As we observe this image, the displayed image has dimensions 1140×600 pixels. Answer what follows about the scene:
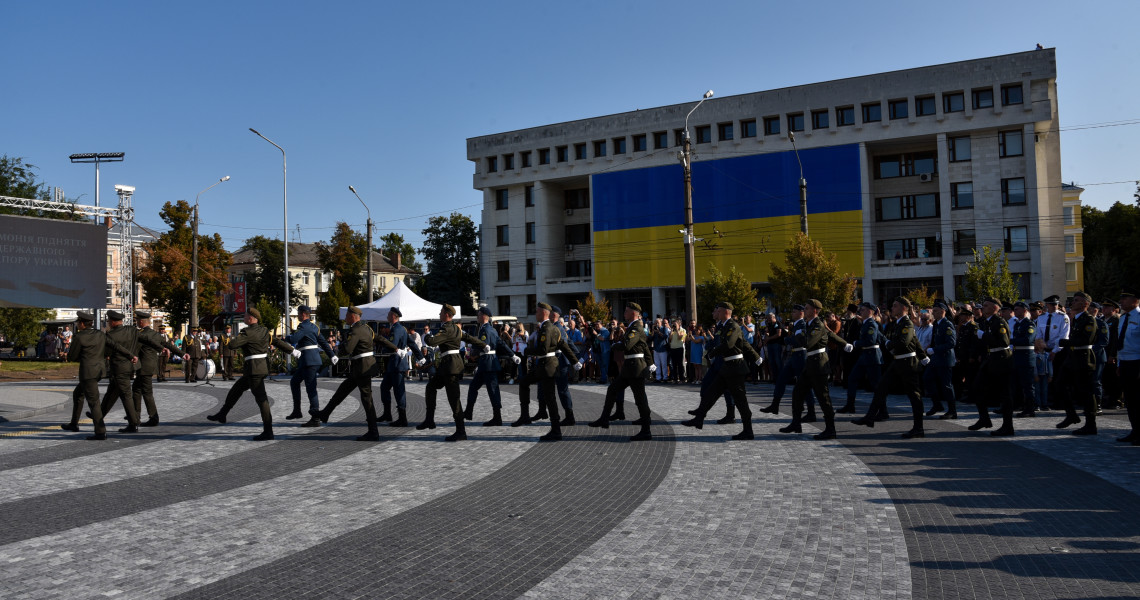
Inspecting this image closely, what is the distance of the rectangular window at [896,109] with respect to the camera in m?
53.8

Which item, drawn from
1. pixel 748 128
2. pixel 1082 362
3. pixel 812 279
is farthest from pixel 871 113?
pixel 1082 362

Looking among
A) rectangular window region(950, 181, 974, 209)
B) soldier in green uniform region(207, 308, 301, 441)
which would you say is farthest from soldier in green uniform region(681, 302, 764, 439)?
rectangular window region(950, 181, 974, 209)

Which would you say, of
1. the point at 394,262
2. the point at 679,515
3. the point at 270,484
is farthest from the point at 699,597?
the point at 394,262

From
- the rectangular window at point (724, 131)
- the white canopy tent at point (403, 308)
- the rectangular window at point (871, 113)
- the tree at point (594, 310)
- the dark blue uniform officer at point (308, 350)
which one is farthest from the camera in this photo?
the rectangular window at point (724, 131)

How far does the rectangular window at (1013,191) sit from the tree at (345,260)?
48.0 m

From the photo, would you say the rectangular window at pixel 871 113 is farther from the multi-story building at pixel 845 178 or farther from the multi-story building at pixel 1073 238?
the multi-story building at pixel 1073 238

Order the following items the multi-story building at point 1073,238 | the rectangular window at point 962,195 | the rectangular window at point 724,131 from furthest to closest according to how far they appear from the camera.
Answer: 1. the multi-story building at point 1073,238
2. the rectangular window at point 724,131
3. the rectangular window at point 962,195

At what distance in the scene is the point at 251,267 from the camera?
101 metres

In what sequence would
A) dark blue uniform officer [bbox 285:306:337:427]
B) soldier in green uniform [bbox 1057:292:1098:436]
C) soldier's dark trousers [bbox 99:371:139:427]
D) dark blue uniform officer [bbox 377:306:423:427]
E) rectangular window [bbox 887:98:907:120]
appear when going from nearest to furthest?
1. soldier in green uniform [bbox 1057:292:1098:436]
2. soldier's dark trousers [bbox 99:371:139:427]
3. dark blue uniform officer [bbox 377:306:423:427]
4. dark blue uniform officer [bbox 285:306:337:427]
5. rectangular window [bbox 887:98:907:120]

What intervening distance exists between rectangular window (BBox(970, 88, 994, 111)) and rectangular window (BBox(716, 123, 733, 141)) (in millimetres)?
15558

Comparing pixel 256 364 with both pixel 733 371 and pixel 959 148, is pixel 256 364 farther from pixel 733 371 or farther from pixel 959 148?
pixel 959 148

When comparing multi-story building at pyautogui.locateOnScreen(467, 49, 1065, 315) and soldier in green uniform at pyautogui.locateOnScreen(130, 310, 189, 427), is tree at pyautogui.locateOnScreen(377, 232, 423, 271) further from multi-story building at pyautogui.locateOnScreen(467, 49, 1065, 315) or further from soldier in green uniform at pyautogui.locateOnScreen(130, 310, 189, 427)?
soldier in green uniform at pyautogui.locateOnScreen(130, 310, 189, 427)

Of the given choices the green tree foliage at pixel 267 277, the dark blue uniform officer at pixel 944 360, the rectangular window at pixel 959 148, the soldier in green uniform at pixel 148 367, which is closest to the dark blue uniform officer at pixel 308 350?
the soldier in green uniform at pixel 148 367

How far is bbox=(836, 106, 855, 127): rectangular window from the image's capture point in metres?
54.8
